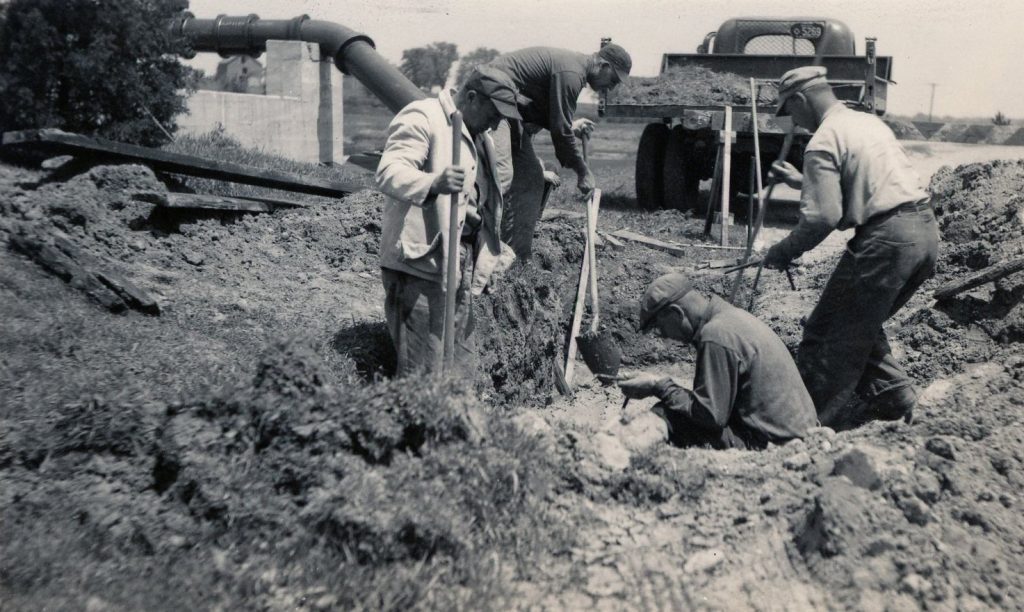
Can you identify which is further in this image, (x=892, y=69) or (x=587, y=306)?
(x=892, y=69)

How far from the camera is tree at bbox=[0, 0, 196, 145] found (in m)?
9.66

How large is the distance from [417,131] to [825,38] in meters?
9.77

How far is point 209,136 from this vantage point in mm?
13219

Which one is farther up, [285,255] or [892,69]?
[892,69]

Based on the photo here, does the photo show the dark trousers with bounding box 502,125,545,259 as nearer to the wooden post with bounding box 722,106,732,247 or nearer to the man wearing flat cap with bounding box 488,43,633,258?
the man wearing flat cap with bounding box 488,43,633,258

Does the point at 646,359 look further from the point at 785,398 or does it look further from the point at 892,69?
the point at 892,69

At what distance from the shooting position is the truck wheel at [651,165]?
12.0 meters

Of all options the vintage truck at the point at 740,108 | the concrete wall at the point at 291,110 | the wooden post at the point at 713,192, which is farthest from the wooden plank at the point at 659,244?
the concrete wall at the point at 291,110

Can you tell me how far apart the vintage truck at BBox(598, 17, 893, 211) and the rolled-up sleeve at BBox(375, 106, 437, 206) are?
6.93 m

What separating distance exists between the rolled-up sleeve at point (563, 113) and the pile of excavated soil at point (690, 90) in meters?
4.87

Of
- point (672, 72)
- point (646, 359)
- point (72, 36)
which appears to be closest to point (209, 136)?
point (72, 36)

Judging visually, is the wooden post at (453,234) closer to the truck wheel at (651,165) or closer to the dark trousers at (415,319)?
the dark trousers at (415,319)

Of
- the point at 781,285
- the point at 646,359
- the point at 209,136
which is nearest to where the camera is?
the point at 646,359

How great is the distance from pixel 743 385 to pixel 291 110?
12.4 meters
